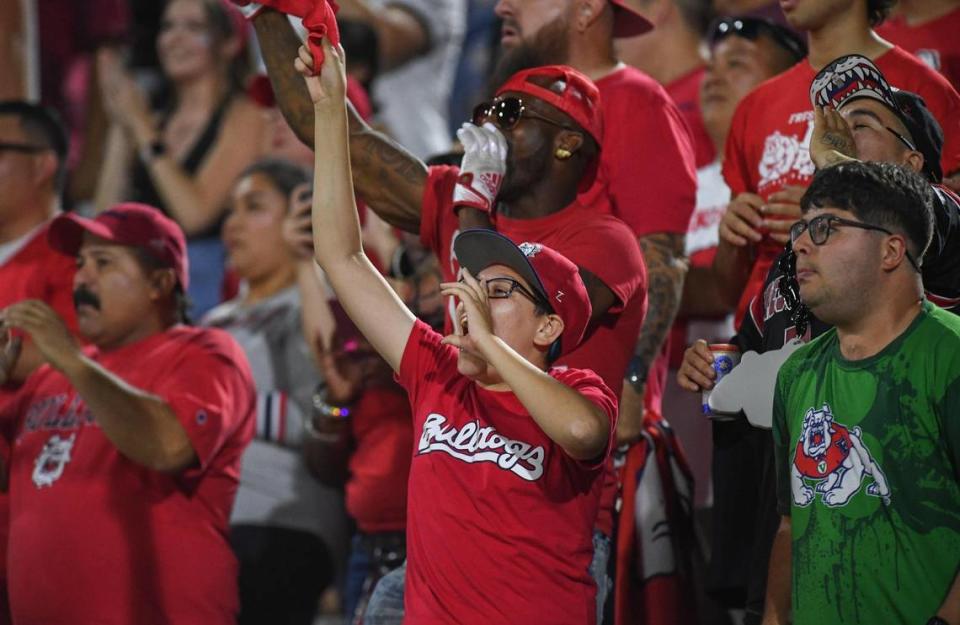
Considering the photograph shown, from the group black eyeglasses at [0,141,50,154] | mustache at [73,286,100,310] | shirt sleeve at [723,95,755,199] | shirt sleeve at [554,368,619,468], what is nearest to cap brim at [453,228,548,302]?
shirt sleeve at [554,368,619,468]

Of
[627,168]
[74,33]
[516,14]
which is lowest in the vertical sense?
[627,168]

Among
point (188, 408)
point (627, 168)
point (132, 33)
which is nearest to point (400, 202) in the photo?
point (627, 168)

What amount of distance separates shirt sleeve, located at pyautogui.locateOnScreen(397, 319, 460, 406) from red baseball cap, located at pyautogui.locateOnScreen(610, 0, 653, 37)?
5.91ft

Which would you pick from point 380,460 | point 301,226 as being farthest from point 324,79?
point 301,226

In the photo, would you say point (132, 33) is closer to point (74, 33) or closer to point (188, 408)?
point (74, 33)

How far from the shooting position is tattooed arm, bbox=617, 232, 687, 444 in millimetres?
4191

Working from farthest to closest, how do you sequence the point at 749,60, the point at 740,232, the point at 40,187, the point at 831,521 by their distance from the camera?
the point at 40,187 < the point at 749,60 < the point at 740,232 < the point at 831,521

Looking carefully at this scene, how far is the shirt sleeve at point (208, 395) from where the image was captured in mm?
4758

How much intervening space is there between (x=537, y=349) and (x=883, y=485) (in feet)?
2.71

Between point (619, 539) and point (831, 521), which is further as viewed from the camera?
point (619, 539)

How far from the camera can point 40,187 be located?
20.2 feet

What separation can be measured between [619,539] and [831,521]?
1.22 m

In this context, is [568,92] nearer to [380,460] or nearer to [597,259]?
[597,259]

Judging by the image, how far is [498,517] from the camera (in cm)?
328
